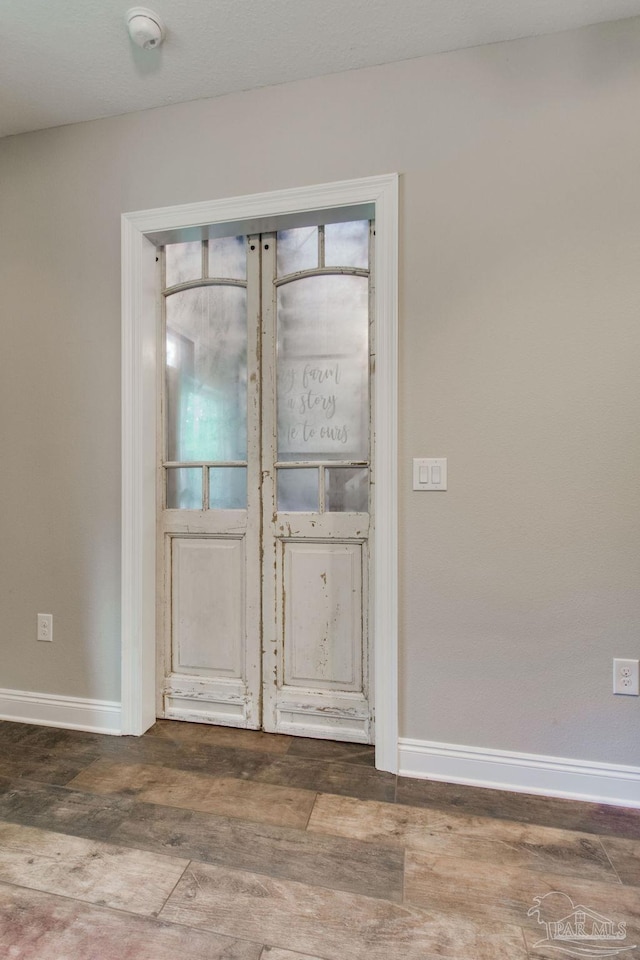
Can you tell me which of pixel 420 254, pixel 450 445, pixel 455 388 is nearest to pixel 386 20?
pixel 420 254

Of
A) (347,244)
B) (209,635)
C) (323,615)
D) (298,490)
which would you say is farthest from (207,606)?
(347,244)

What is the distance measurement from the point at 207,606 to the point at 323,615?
51 centimetres

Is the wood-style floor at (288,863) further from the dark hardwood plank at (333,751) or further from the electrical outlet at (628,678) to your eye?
the electrical outlet at (628,678)

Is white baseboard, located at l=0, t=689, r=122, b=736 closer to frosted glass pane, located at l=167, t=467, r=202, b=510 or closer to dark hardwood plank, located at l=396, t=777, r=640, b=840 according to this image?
frosted glass pane, located at l=167, t=467, r=202, b=510

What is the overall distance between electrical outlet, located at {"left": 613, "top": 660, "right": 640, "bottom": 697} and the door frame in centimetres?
71

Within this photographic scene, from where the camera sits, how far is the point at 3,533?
2.06 m

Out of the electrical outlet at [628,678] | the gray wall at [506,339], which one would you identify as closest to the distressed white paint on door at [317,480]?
the gray wall at [506,339]

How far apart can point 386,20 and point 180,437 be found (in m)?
1.62

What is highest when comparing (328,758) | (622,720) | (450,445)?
(450,445)

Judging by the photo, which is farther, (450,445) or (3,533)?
(3,533)

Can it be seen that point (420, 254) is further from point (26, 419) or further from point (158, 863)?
point (158, 863)

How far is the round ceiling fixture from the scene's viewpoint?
1.48 m

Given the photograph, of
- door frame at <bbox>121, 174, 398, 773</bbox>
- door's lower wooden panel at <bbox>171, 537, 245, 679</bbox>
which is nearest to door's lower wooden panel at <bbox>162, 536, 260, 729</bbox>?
door's lower wooden panel at <bbox>171, 537, 245, 679</bbox>

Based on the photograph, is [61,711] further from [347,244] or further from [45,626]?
[347,244]
